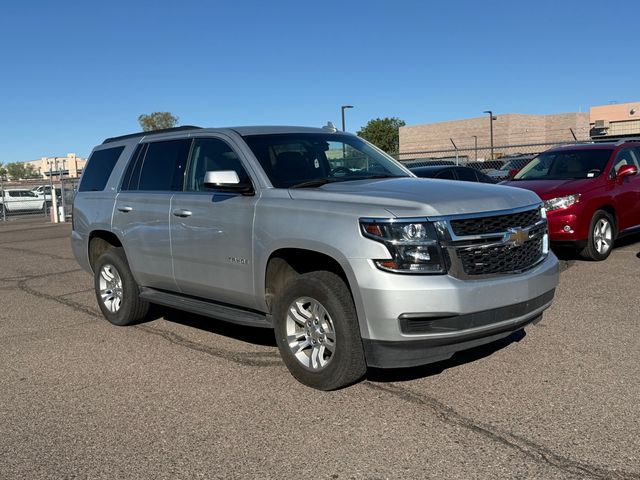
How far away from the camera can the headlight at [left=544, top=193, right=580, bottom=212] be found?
9.51 meters

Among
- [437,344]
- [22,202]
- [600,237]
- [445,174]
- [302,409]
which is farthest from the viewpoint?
[22,202]

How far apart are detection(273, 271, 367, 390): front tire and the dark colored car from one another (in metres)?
8.17

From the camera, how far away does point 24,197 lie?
113 ft

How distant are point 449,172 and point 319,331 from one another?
9.37m

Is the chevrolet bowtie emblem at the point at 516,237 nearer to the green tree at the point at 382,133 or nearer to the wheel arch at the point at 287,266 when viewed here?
the wheel arch at the point at 287,266

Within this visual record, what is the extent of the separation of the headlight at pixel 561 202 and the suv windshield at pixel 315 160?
14.1 ft

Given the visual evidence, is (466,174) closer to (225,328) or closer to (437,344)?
(225,328)

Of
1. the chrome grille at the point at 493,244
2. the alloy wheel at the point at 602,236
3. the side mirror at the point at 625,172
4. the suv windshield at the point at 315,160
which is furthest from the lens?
the side mirror at the point at 625,172

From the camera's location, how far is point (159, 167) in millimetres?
6406

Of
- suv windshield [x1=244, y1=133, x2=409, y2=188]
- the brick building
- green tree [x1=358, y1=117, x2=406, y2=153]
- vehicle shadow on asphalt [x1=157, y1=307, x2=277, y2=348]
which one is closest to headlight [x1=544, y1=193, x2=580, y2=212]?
suv windshield [x1=244, y1=133, x2=409, y2=188]

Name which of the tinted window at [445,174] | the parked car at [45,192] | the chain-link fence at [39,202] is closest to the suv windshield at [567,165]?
the tinted window at [445,174]

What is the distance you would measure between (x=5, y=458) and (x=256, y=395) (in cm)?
162

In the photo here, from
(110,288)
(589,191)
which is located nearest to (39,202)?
(110,288)

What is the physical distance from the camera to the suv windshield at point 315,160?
→ 5.37 metres
